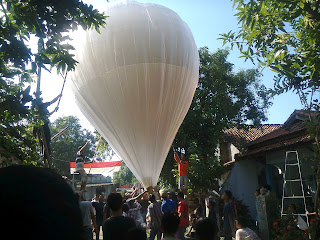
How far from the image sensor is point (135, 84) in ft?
31.8

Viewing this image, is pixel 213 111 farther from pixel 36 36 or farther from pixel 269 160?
pixel 36 36

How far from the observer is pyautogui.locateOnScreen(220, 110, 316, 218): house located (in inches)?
546

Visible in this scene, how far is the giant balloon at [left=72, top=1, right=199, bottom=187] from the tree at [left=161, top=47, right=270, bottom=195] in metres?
5.69

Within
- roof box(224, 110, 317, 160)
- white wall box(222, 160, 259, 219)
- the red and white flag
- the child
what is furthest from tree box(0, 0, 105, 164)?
white wall box(222, 160, 259, 219)

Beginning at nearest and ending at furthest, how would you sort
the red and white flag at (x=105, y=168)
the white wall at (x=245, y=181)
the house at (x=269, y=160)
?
the house at (x=269, y=160) → the white wall at (x=245, y=181) → the red and white flag at (x=105, y=168)

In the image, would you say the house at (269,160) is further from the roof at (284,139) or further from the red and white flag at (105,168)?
the red and white flag at (105,168)

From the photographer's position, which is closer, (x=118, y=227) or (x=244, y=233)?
(x=118, y=227)

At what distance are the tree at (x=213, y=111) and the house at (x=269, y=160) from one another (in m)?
1.52

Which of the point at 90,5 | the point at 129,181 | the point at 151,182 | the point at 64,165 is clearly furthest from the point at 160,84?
the point at 129,181

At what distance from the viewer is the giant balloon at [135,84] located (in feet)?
31.8

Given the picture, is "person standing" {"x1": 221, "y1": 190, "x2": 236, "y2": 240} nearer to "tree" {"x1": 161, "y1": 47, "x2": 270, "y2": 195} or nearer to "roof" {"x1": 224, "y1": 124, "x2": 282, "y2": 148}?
"tree" {"x1": 161, "y1": 47, "x2": 270, "y2": 195}

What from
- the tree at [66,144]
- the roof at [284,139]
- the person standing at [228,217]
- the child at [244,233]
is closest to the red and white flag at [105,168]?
the roof at [284,139]

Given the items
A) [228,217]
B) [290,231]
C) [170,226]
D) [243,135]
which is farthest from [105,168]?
[170,226]

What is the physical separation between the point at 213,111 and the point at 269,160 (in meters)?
3.88
